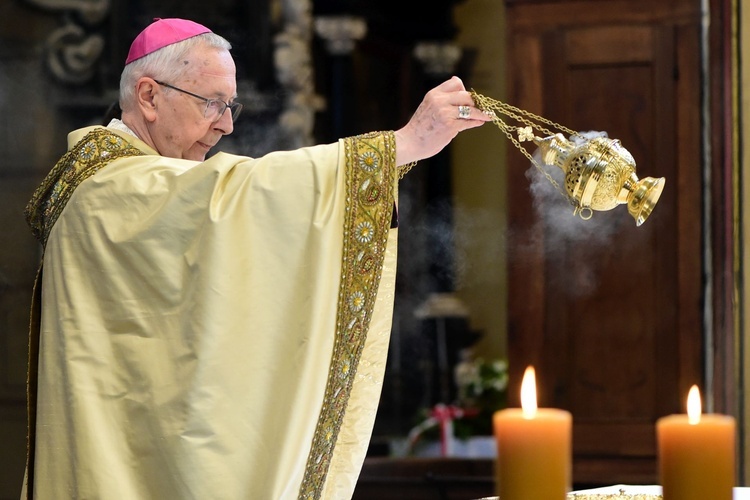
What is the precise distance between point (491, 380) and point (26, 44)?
115 inches

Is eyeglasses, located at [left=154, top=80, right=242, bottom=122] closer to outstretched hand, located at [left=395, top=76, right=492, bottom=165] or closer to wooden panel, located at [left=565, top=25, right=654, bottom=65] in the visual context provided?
outstretched hand, located at [left=395, top=76, right=492, bottom=165]

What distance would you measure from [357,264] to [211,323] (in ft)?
1.03

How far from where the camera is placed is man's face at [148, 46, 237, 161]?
2.52 m

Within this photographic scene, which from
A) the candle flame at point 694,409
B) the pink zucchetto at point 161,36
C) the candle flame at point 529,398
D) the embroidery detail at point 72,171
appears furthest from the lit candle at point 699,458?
the pink zucchetto at point 161,36

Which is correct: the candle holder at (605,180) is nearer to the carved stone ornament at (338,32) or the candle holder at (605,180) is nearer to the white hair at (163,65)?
the white hair at (163,65)

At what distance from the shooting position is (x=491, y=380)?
596cm

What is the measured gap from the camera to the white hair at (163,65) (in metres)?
2.54

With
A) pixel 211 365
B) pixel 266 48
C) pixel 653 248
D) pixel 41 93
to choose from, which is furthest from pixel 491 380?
pixel 211 365

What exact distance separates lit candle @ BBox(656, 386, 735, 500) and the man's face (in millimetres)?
1804

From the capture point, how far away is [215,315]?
2.16 meters

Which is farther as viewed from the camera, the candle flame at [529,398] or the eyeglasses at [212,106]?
the eyeglasses at [212,106]

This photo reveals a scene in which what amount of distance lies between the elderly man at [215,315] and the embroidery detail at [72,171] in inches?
1.6

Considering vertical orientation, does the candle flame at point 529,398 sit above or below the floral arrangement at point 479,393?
above

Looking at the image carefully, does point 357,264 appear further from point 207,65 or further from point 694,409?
point 694,409
